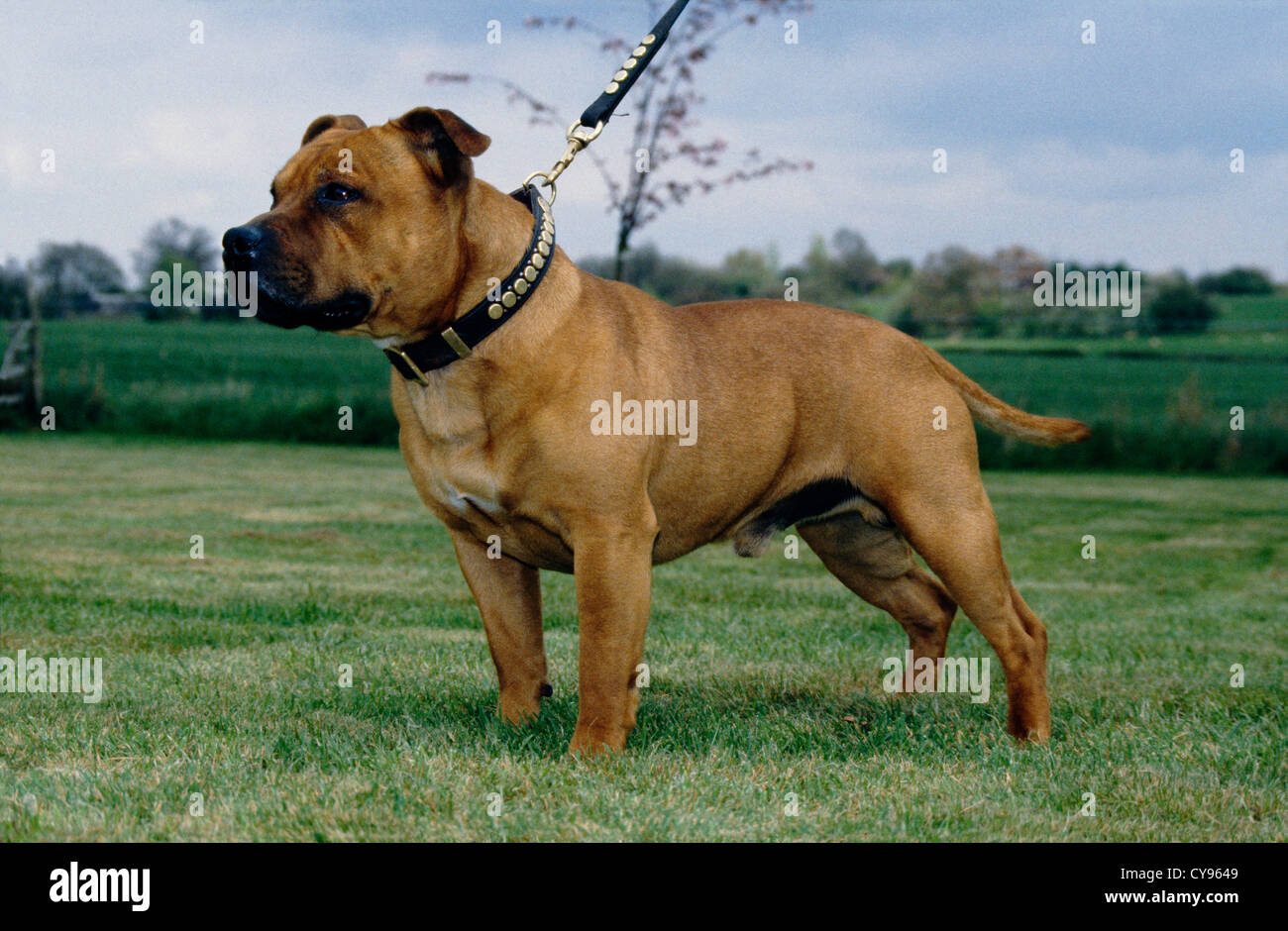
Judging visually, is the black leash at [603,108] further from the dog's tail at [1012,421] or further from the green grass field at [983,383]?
the green grass field at [983,383]

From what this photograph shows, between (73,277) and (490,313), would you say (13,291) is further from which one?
(490,313)

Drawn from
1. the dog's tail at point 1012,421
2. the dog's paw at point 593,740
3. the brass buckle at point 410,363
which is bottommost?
the dog's paw at point 593,740

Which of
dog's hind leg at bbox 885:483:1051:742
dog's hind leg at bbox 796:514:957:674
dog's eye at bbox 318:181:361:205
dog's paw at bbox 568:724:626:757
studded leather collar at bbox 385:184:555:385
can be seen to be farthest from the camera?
dog's hind leg at bbox 796:514:957:674

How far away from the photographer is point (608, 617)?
430cm

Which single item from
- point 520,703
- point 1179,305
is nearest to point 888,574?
point 520,703

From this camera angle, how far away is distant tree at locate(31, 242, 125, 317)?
26500 millimetres

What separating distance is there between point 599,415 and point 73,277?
1040 inches

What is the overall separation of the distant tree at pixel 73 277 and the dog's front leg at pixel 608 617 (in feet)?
79.9

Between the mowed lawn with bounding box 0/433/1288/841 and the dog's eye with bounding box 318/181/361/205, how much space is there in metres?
1.79

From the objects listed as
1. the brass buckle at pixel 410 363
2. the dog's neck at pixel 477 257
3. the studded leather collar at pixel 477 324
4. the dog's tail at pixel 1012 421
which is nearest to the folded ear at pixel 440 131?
the dog's neck at pixel 477 257

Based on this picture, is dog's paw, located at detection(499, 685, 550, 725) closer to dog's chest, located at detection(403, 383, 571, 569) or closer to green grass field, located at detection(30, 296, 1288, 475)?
dog's chest, located at detection(403, 383, 571, 569)

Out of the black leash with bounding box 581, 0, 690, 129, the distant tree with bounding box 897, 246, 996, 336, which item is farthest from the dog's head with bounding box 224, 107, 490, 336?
the distant tree with bounding box 897, 246, 996, 336

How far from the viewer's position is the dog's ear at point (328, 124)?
4555 millimetres
